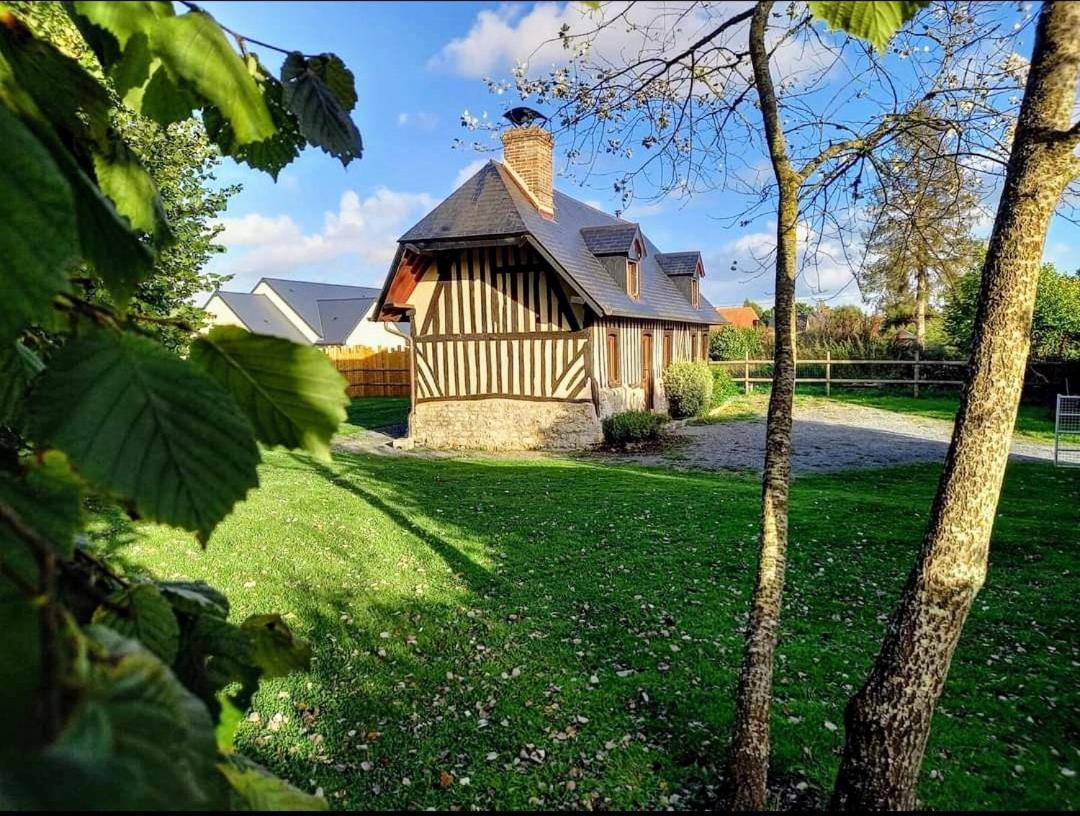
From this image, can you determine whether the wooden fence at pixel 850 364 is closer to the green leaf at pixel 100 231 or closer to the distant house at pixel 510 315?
the distant house at pixel 510 315

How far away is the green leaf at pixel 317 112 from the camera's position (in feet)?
3.11

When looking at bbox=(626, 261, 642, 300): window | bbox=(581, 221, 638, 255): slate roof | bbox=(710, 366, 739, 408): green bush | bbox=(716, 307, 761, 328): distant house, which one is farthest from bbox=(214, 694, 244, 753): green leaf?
bbox=(716, 307, 761, 328): distant house

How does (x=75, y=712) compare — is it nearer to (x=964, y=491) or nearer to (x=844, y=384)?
(x=964, y=491)

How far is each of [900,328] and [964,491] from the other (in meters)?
29.2

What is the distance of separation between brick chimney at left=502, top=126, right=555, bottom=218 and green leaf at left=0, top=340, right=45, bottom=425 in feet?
51.8

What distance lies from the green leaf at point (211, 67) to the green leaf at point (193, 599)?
591 millimetres

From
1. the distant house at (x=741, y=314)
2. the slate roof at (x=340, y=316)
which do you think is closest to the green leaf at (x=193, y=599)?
the slate roof at (x=340, y=316)

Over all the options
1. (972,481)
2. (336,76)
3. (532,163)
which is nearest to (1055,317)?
(532,163)

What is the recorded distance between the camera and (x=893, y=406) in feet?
71.8

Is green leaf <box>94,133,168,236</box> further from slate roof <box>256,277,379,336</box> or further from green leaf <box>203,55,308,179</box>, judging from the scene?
slate roof <box>256,277,379,336</box>

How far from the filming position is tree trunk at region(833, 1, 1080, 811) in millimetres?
2104

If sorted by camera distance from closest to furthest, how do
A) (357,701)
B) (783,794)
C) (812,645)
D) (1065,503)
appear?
(783,794) < (357,701) < (812,645) < (1065,503)

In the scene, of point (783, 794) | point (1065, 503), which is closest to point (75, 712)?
point (783, 794)

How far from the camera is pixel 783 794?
126 inches
